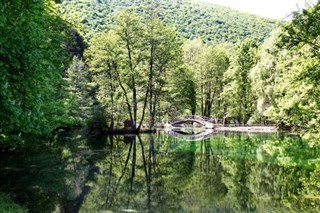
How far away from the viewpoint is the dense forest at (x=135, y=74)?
9.07 meters

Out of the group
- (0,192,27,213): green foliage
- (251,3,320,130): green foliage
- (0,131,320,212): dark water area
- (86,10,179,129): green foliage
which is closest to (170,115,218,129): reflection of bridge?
(86,10,179,129): green foliage

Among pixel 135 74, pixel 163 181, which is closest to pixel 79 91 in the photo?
pixel 135 74

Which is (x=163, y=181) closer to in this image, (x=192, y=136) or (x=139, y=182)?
(x=139, y=182)

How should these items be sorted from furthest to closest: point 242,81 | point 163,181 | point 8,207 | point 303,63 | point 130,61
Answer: point 242,81, point 130,61, point 163,181, point 303,63, point 8,207

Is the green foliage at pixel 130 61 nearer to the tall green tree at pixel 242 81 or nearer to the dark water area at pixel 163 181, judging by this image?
the tall green tree at pixel 242 81

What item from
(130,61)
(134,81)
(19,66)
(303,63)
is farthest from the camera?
(134,81)

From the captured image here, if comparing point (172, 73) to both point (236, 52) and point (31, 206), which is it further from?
point (31, 206)

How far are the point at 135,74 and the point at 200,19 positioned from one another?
341 ft

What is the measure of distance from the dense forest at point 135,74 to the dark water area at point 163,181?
A: 1984 mm

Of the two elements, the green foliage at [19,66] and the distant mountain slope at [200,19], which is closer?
the green foliage at [19,66]

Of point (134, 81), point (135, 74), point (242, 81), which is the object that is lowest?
point (134, 81)

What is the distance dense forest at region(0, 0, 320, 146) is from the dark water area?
6.51 feet

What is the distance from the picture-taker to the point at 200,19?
139250mm

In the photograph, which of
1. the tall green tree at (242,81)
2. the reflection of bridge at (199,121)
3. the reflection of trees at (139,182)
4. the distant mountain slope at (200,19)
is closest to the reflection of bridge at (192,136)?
the reflection of bridge at (199,121)
